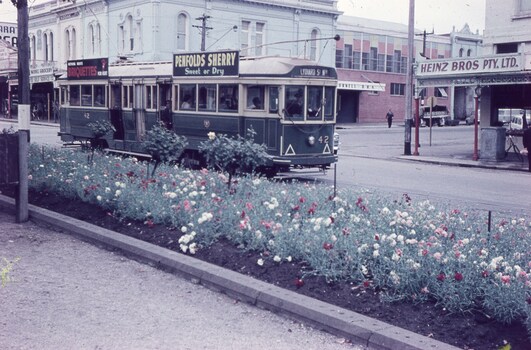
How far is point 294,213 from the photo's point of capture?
8812 millimetres

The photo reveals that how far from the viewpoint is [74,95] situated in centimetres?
2445

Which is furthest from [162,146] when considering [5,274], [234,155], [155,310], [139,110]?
[139,110]

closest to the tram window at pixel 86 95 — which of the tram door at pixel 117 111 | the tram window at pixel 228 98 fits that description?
the tram door at pixel 117 111

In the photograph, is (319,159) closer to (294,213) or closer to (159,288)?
(294,213)

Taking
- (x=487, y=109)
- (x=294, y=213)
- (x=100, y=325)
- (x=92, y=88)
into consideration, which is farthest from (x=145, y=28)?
(x=100, y=325)

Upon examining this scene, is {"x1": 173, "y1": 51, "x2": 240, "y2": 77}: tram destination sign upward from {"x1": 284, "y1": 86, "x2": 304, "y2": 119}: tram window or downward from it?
upward

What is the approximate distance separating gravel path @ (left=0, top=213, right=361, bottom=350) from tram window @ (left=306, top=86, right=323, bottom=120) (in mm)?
9612

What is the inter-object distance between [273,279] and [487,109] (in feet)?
77.4

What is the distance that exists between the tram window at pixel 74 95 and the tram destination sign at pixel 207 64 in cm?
672

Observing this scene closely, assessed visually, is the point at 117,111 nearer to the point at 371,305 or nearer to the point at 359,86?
the point at 371,305

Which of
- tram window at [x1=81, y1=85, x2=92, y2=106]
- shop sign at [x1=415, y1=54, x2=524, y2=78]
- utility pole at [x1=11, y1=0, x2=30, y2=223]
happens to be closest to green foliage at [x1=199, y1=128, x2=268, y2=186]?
utility pole at [x1=11, y1=0, x2=30, y2=223]

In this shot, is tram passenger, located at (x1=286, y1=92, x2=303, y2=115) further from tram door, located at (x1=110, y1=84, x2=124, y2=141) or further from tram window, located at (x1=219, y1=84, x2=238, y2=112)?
tram door, located at (x1=110, y1=84, x2=124, y2=141)

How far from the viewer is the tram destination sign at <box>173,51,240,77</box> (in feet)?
56.1

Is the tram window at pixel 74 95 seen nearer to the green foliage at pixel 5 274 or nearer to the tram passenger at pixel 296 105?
the tram passenger at pixel 296 105
